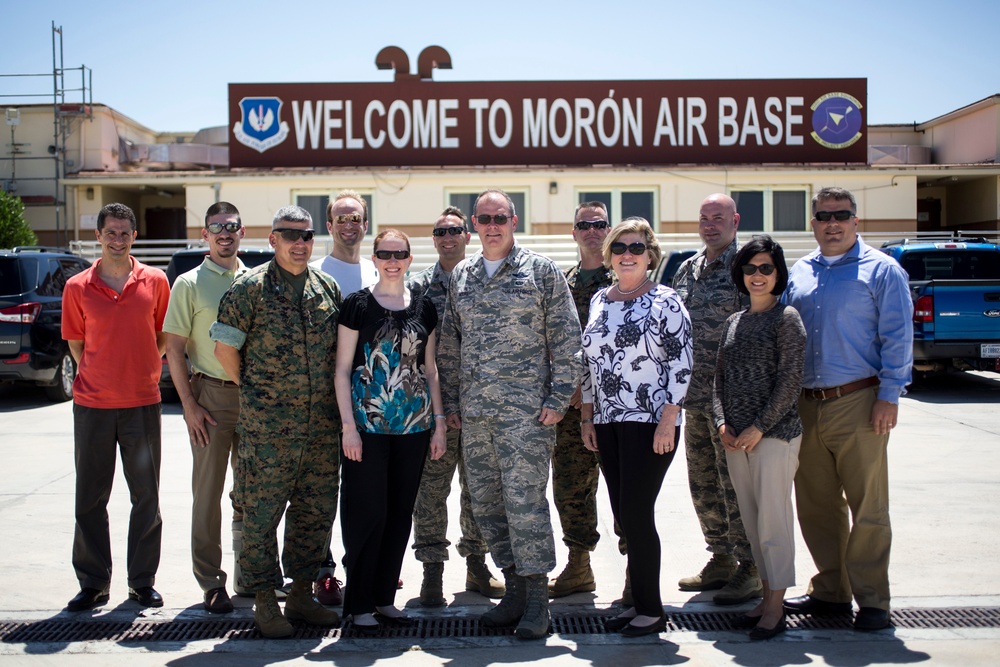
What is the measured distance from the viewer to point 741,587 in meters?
4.82

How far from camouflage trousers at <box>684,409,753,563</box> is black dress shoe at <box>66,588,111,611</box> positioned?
3.30 m

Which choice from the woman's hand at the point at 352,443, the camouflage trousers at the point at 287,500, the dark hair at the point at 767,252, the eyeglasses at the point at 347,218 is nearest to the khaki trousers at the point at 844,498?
the dark hair at the point at 767,252

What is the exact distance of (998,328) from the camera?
11383 millimetres

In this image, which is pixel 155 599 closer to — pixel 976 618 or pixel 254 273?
pixel 254 273

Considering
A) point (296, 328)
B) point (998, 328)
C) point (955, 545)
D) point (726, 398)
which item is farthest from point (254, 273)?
point (998, 328)

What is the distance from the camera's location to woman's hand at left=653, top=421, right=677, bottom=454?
427 cm

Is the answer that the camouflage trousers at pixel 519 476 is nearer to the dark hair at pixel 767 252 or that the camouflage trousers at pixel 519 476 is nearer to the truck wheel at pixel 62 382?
the dark hair at pixel 767 252

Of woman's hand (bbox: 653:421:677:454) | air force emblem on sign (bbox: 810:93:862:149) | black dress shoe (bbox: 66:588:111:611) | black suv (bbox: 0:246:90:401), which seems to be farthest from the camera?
air force emblem on sign (bbox: 810:93:862:149)

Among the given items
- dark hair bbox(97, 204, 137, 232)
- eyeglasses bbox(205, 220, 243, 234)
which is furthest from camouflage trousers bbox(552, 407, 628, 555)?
dark hair bbox(97, 204, 137, 232)

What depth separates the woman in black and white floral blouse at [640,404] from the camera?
4.34 m

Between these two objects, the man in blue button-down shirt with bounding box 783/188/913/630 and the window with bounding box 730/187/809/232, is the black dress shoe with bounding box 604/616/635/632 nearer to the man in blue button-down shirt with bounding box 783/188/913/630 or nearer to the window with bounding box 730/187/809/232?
the man in blue button-down shirt with bounding box 783/188/913/630

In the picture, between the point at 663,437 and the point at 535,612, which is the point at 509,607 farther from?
the point at 663,437

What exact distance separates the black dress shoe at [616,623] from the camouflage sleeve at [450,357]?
1307mm

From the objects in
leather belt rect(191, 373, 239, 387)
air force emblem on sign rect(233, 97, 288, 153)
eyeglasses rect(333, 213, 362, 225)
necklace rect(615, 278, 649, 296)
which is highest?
air force emblem on sign rect(233, 97, 288, 153)
